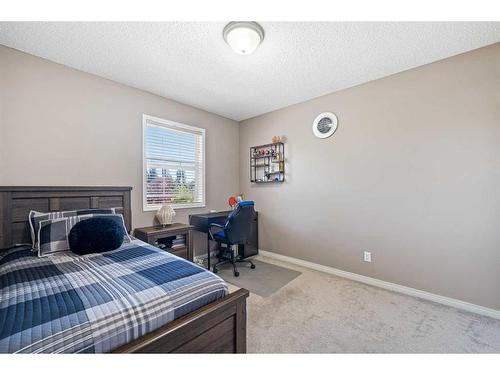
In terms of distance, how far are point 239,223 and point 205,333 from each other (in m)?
1.88

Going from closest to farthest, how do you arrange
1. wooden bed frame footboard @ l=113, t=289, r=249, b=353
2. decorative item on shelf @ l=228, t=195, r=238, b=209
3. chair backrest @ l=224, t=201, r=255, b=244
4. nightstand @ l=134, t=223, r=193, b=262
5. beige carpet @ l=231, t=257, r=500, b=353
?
wooden bed frame footboard @ l=113, t=289, r=249, b=353
beige carpet @ l=231, t=257, r=500, b=353
nightstand @ l=134, t=223, r=193, b=262
chair backrest @ l=224, t=201, r=255, b=244
decorative item on shelf @ l=228, t=195, r=238, b=209

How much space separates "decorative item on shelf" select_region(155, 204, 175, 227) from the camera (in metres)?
2.88

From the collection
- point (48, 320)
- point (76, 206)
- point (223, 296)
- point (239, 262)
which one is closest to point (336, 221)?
point (239, 262)

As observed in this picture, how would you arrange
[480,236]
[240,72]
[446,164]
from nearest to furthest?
[480,236]
[446,164]
[240,72]

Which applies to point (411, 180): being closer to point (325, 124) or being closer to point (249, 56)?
point (325, 124)

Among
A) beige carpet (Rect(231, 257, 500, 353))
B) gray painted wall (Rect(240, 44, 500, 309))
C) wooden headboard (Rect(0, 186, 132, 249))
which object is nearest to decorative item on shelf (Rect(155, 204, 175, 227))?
wooden headboard (Rect(0, 186, 132, 249))

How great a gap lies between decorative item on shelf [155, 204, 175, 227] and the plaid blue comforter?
128cm

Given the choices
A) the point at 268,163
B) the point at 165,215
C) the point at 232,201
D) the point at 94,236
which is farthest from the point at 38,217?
the point at 268,163

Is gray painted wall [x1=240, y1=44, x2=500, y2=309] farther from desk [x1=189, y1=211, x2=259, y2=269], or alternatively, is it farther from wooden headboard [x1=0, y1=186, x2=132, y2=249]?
wooden headboard [x1=0, y1=186, x2=132, y2=249]

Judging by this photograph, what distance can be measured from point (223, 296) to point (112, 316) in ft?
1.84

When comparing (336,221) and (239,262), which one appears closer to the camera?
(336,221)

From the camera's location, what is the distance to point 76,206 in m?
2.28

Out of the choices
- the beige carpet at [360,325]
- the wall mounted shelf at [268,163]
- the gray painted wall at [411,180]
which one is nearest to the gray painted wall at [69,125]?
the wall mounted shelf at [268,163]
